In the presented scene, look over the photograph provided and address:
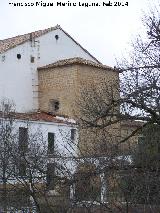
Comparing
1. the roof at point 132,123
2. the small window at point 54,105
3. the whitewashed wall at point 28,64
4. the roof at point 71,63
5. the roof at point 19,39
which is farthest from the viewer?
the small window at point 54,105

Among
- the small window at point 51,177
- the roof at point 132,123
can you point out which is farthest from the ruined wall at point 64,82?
the small window at point 51,177

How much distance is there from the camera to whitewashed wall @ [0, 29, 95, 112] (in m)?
33.6

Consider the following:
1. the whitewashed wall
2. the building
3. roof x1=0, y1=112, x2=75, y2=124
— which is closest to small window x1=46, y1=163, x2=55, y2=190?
roof x1=0, y1=112, x2=75, y2=124

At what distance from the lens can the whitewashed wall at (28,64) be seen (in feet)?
110

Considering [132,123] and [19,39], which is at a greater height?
[19,39]

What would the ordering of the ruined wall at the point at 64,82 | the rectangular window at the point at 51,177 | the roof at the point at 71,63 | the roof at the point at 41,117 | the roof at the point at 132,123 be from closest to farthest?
the rectangular window at the point at 51,177, the roof at the point at 132,123, the roof at the point at 41,117, the ruined wall at the point at 64,82, the roof at the point at 71,63

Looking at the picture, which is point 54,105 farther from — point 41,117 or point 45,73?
point 41,117

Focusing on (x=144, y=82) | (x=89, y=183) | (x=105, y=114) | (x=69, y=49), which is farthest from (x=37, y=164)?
(x=69, y=49)

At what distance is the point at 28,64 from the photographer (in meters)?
35.0

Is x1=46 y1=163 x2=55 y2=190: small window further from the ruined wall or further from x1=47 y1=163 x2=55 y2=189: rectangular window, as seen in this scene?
the ruined wall

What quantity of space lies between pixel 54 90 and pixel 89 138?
2420 cm

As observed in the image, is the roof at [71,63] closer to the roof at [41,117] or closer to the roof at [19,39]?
the roof at [19,39]

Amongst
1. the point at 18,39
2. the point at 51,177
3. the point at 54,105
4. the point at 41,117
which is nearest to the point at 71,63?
the point at 54,105

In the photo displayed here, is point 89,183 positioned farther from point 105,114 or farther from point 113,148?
point 105,114
